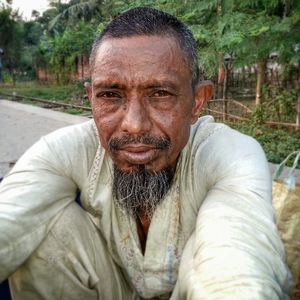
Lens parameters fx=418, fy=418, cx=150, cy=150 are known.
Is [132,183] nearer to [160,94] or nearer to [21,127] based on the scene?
[160,94]

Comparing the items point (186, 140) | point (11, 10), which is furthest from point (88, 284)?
point (11, 10)

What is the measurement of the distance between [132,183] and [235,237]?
0.57 m

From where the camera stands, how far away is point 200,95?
1.74 meters

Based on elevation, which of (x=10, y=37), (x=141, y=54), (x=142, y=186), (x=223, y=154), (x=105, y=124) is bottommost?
(x=142, y=186)

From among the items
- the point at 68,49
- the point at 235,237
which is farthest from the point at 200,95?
the point at 68,49

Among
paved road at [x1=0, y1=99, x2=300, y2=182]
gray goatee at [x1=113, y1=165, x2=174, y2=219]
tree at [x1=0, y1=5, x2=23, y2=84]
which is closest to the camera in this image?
gray goatee at [x1=113, y1=165, x2=174, y2=219]

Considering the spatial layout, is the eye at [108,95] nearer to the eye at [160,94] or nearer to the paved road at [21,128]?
the eye at [160,94]

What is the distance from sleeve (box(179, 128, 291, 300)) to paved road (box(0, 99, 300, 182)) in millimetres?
3306

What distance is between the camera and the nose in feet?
4.78

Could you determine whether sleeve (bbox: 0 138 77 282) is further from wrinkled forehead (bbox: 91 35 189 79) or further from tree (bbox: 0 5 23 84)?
tree (bbox: 0 5 23 84)

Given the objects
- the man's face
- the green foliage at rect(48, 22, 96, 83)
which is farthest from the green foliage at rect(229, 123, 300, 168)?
the green foliage at rect(48, 22, 96, 83)

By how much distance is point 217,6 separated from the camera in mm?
4355

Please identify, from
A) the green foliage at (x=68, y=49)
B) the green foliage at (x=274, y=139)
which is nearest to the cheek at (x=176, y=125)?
the green foliage at (x=274, y=139)

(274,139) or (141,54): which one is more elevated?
(141,54)
